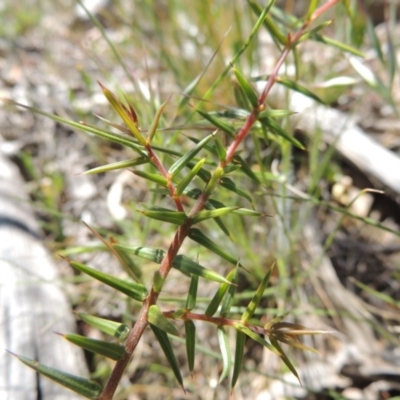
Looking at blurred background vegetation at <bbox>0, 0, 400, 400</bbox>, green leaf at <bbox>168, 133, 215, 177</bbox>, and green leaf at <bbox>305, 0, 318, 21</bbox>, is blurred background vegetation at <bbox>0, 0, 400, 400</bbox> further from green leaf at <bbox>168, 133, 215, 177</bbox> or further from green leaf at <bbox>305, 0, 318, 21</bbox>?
green leaf at <bbox>168, 133, 215, 177</bbox>

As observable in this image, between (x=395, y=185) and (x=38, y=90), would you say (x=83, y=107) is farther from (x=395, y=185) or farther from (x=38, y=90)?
(x=395, y=185)

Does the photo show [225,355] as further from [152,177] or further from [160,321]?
[152,177]

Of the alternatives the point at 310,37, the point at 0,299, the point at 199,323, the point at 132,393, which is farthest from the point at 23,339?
the point at 310,37

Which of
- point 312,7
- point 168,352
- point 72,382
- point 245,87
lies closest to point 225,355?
point 168,352

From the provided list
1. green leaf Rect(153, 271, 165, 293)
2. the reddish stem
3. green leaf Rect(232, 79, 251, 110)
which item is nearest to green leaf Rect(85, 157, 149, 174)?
the reddish stem

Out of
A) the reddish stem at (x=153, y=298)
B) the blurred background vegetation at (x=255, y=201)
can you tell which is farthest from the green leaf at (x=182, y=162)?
the blurred background vegetation at (x=255, y=201)

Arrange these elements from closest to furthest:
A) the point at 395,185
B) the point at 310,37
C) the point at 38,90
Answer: the point at 310,37 → the point at 395,185 → the point at 38,90

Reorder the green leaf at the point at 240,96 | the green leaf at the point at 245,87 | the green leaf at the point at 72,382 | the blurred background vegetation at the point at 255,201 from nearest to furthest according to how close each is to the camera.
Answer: the green leaf at the point at 72,382 → the green leaf at the point at 245,87 → the green leaf at the point at 240,96 → the blurred background vegetation at the point at 255,201

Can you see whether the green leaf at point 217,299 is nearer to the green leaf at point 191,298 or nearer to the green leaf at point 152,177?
the green leaf at point 191,298
